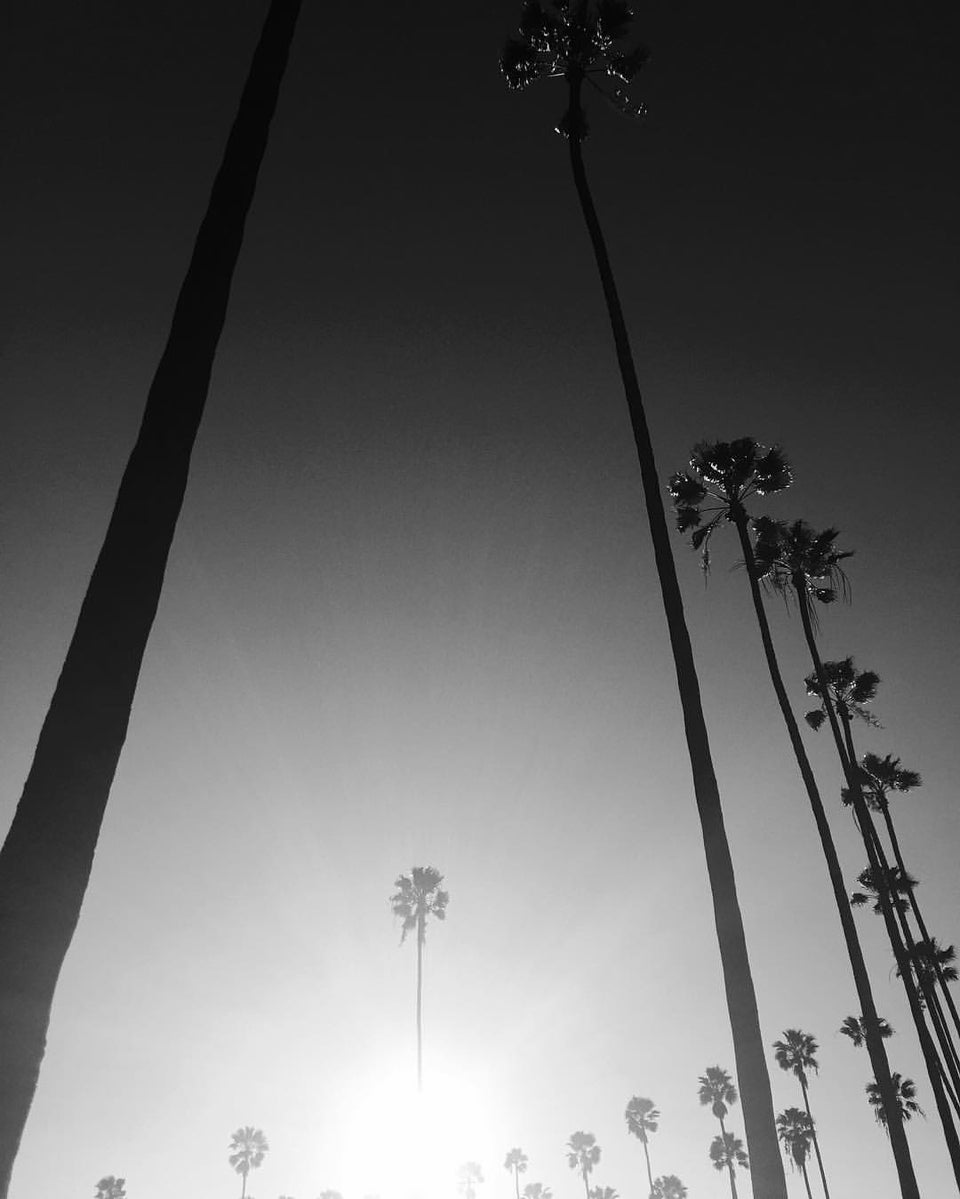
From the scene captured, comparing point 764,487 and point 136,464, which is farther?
point 764,487

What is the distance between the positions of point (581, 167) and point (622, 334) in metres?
5.35

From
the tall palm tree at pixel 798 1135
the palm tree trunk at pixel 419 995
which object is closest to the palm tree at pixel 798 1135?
the tall palm tree at pixel 798 1135

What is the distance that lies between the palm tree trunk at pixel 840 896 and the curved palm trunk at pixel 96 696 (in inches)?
788

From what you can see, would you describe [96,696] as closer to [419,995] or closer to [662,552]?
[662,552]

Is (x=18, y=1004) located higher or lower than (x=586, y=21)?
lower

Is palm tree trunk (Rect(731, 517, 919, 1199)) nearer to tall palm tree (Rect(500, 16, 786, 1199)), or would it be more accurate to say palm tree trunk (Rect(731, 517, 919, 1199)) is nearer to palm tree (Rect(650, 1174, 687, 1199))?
tall palm tree (Rect(500, 16, 786, 1199))

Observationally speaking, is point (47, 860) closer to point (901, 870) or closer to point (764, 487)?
point (764, 487)

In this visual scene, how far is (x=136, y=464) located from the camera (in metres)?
4.77

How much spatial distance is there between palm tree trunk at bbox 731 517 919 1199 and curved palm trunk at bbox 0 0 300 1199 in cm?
2002

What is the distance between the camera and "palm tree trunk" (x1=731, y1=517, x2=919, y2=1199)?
20.3 meters

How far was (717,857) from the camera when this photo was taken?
1067 cm

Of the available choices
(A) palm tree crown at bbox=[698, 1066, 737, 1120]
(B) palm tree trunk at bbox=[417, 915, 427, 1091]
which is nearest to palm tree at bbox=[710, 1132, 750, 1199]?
(A) palm tree crown at bbox=[698, 1066, 737, 1120]

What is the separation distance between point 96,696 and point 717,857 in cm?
924

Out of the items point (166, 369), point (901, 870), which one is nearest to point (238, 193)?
point (166, 369)
